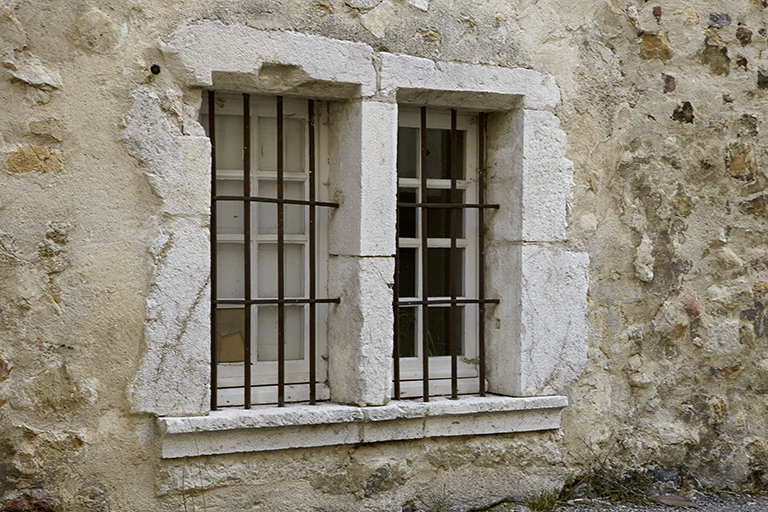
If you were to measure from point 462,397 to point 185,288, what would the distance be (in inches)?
52.7

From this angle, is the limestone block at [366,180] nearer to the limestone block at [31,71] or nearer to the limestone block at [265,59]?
the limestone block at [265,59]

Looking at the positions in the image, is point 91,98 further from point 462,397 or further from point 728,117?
point 728,117

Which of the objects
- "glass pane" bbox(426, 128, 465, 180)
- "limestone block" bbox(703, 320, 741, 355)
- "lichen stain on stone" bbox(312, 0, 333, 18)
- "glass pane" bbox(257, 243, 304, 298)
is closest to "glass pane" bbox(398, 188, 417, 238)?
"glass pane" bbox(426, 128, 465, 180)

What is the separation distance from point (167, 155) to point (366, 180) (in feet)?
2.57

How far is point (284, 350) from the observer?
328 cm

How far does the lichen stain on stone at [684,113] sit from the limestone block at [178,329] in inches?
89.4

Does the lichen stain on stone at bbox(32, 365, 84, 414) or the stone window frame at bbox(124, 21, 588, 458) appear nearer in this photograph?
the lichen stain on stone at bbox(32, 365, 84, 414)

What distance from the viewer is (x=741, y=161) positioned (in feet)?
12.6

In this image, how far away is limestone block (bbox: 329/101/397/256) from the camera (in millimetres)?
3186

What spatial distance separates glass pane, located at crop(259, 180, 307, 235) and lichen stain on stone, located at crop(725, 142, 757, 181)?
208cm

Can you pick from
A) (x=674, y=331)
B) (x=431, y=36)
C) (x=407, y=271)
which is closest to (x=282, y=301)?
(x=407, y=271)

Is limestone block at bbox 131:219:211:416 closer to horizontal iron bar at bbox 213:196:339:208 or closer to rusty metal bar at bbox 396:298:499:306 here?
horizontal iron bar at bbox 213:196:339:208

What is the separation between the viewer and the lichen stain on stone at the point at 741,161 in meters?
3.83

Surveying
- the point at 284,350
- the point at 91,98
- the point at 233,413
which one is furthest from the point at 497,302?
the point at 91,98
